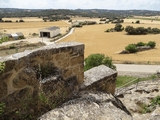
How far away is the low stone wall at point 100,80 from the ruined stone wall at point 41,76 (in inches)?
10.5

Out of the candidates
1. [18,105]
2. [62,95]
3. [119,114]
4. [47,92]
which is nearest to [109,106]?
[119,114]

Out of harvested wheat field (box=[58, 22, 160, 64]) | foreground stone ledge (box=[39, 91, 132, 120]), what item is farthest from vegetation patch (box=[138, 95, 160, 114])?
harvested wheat field (box=[58, 22, 160, 64])

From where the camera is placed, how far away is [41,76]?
4.77 meters

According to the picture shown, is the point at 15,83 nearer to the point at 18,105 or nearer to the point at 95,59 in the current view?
the point at 18,105

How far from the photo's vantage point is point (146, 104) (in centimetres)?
688

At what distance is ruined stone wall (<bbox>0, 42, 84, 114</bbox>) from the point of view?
4.19 metres

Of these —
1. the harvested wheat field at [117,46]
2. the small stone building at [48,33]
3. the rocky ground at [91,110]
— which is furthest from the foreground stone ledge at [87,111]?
the small stone building at [48,33]

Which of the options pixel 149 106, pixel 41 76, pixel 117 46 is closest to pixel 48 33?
pixel 117 46

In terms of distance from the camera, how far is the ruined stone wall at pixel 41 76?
13.8 ft

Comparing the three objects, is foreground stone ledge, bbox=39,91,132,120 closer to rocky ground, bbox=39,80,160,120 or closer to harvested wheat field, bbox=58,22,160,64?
rocky ground, bbox=39,80,160,120

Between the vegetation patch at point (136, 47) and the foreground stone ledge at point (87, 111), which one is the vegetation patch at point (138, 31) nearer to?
the vegetation patch at point (136, 47)

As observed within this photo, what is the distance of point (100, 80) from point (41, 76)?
195cm

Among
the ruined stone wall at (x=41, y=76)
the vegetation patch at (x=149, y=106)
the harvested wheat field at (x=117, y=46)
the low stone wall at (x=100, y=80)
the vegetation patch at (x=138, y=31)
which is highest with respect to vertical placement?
the ruined stone wall at (x=41, y=76)

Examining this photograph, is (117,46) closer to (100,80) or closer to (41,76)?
(100,80)
